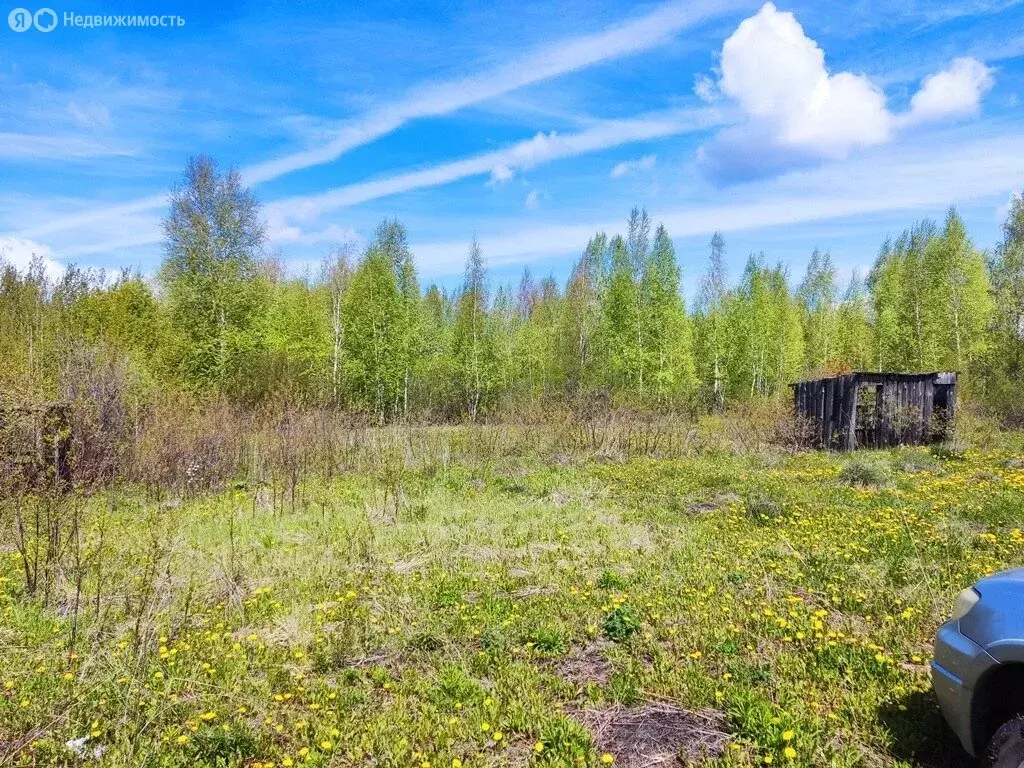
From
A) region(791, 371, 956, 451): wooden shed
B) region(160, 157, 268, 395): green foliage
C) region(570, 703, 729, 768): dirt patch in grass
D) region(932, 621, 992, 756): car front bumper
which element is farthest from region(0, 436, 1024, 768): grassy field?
region(160, 157, 268, 395): green foliage

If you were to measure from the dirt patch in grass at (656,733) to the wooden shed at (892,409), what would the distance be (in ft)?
55.4

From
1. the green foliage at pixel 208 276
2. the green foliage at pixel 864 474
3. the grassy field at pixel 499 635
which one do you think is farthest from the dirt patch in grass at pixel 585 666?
the green foliage at pixel 208 276

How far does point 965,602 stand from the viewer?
2.86 metres

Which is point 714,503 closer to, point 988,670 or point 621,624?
point 621,624

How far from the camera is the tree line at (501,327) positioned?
967 inches

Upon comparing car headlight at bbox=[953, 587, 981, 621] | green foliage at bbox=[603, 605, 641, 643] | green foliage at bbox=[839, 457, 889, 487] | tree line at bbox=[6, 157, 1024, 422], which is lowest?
green foliage at bbox=[603, 605, 641, 643]

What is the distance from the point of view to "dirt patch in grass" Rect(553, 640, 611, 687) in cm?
428

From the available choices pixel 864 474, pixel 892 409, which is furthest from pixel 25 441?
pixel 892 409

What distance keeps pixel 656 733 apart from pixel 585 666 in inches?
37.5

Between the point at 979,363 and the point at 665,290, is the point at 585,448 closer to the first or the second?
the point at 665,290

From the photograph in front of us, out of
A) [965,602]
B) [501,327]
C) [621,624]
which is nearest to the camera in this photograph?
[965,602]

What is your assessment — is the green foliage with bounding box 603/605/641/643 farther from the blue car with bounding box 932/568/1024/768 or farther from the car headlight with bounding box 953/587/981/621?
the car headlight with bounding box 953/587/981/621

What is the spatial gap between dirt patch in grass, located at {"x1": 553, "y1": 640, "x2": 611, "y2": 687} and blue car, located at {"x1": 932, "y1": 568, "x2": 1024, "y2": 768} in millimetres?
2149

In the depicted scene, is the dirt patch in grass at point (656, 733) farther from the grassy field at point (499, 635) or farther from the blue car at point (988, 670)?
the blue car at point (988, 670)
